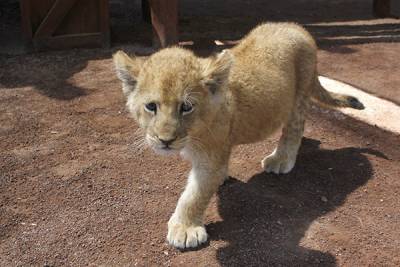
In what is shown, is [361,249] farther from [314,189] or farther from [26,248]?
[26,248]

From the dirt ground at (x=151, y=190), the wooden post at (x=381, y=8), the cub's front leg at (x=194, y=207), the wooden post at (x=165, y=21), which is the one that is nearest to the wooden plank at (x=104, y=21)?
the wooden post at (x=165, y=21)

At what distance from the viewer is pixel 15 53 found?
8.69m

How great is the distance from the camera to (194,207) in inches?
169

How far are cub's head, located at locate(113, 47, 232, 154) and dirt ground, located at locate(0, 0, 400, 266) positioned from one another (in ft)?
3.31

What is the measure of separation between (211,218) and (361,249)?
1241 mm

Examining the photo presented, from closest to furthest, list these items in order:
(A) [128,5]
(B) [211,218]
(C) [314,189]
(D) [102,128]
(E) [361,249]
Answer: (E) [361,249] < (B) [211,218] < (C) [314,189] < (D) [102,128] < (A) [128,5]

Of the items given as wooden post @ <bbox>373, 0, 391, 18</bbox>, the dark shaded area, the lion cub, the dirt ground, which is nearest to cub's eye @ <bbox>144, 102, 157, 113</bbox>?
the lion cub

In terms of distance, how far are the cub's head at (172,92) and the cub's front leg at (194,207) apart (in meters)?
0.46

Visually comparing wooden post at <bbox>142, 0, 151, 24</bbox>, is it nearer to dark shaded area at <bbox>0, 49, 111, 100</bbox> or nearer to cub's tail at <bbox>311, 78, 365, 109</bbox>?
dark shaded area at <bbox>0, 49, 111, 100</bbox>

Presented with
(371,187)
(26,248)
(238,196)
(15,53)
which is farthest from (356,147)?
(15,53)

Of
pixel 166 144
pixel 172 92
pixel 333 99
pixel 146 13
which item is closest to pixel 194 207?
pixel 166 144

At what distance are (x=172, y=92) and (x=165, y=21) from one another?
5.03 m

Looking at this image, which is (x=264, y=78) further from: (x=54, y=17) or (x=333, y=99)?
(x=54, y=17)

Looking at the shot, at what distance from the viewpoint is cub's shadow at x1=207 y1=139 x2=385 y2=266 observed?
416 centimetres
